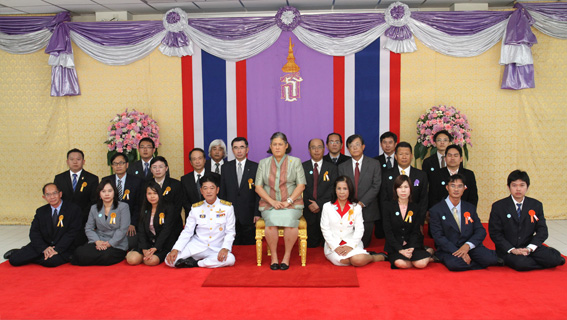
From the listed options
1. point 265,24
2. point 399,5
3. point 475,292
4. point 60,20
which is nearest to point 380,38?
point 399,5

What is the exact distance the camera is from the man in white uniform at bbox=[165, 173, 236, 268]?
471 centimetres

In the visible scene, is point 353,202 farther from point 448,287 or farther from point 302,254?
point 448,287

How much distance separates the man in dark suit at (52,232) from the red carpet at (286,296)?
0.90ft

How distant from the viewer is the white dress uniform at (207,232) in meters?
4.74

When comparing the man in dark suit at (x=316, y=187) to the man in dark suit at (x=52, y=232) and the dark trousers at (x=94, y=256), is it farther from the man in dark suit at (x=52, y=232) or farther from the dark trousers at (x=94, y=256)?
the man in dark suit at (x=52, y=232)

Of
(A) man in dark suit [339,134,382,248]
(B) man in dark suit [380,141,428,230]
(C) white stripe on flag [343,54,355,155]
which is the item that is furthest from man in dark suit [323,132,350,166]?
(C) white stripe on flag [343,54,355,155]

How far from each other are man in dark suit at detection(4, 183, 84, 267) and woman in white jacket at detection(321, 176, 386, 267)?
2.70 meters

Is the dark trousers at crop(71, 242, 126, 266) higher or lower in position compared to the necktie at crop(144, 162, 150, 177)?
lower

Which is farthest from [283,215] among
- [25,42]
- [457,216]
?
[25,42]

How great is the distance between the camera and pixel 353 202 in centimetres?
481

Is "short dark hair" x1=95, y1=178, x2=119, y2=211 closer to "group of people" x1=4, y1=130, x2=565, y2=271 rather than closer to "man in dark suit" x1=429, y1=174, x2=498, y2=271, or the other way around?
"group of people" x1=4, y1=130, x2=565, y2=271

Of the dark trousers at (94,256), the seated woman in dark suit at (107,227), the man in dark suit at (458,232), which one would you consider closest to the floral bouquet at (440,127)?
the man in dark suit at (458,232)

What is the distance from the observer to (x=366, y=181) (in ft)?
17.5

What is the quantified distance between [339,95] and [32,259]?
4.41 metres
